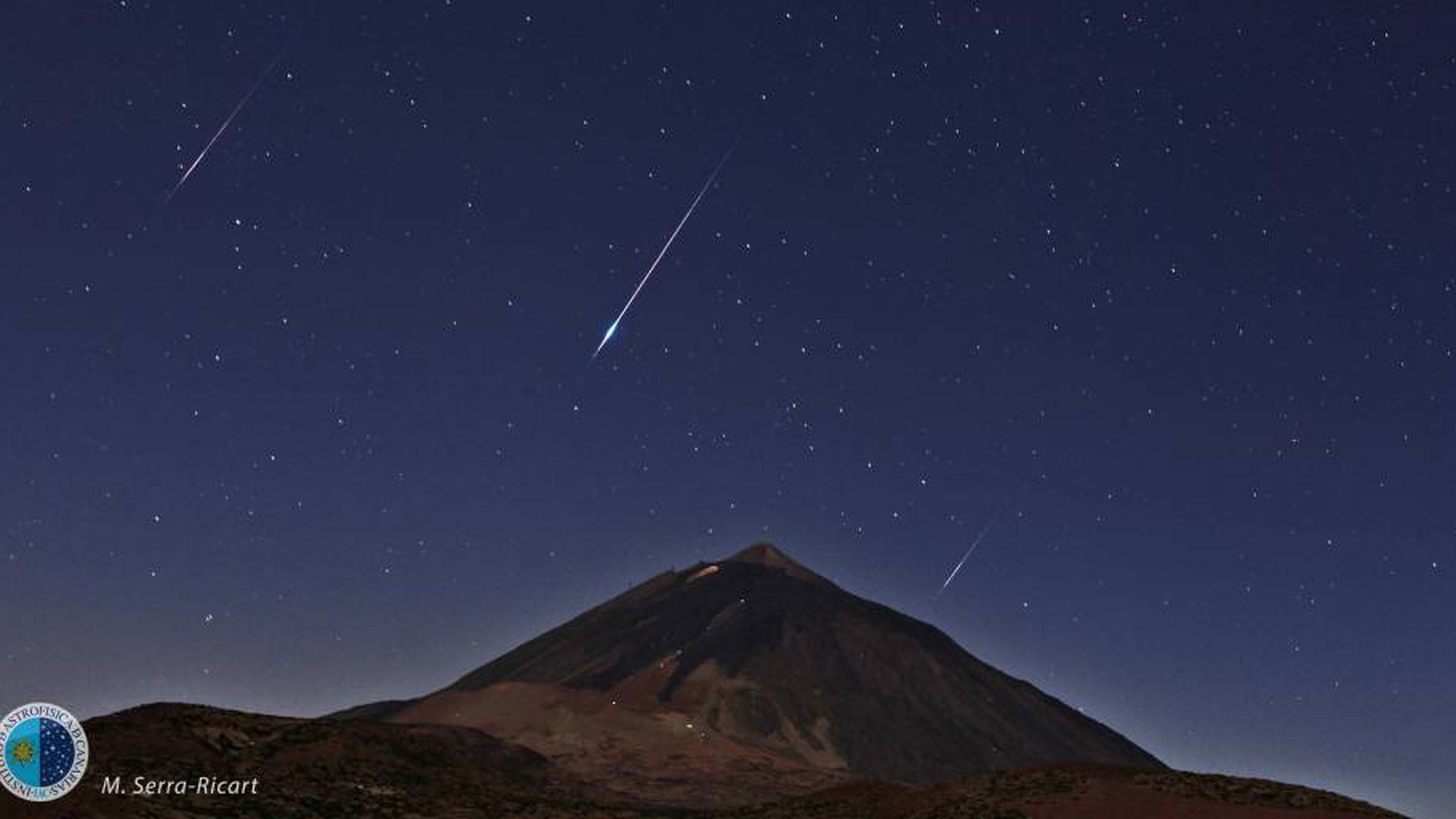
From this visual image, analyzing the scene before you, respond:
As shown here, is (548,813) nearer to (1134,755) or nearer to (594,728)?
(594,728)

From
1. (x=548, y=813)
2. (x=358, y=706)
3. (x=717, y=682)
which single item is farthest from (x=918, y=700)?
(x=548, y=813)

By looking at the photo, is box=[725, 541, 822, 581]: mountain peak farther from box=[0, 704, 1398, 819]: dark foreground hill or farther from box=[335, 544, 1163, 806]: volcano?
box=[0, 704, 1398, 819]: dark foreground hill

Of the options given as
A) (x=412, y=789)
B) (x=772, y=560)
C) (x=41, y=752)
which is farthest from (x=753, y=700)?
(x=41, y=752)

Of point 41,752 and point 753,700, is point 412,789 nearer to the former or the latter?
point 41,752

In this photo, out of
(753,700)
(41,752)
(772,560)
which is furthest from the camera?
(772,560)

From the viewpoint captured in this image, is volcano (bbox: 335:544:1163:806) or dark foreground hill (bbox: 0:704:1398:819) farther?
volcano (bbox: 335:544:1163:806)

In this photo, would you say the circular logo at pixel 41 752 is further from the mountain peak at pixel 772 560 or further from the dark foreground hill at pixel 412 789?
the mountain peak at pixel 772 560

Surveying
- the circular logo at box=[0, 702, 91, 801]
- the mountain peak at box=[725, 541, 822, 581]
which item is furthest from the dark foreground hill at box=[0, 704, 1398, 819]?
the mountain peak at box=[725, 541, 822, 581]
